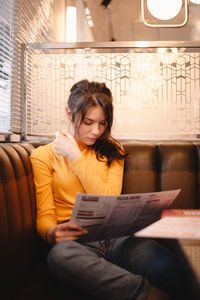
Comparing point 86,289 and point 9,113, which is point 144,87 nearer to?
point 9,113

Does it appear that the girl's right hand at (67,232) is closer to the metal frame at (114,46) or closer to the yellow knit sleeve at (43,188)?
the yellow knit sleeve at (43,188)

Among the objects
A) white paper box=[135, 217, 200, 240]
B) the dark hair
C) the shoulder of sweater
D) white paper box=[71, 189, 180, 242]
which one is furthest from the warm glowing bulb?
white paper box=[135, 217, 200, 240]

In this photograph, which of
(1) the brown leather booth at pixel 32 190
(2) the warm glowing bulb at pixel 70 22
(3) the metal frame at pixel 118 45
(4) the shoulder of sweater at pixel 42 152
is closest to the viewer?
(1) the brown leather booth at pixel 32 190

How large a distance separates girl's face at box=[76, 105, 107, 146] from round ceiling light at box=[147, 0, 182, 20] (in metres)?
0.87

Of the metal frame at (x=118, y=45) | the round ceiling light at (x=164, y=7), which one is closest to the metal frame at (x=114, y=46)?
the metal frame at (x=118, y=45)

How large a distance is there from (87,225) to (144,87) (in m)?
1.13

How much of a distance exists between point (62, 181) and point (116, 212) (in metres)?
0.43

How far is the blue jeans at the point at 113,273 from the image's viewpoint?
0.84 meters

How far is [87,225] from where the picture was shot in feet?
2.97

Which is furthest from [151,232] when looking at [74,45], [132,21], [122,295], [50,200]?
A: [132,21]

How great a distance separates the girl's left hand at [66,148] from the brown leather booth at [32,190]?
0.15 m

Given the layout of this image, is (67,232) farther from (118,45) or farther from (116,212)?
(118,45)

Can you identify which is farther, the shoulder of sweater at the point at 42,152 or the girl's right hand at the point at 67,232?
the shoulder of sweater at the point at 42,152

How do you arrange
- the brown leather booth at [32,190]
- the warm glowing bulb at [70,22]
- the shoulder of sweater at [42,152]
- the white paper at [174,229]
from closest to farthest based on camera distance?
the white paper at [174,229]
the brown leather booth at [32,190]
the shoulder of sweater at [42,152]
the warm glowing bulb at [70,22]
